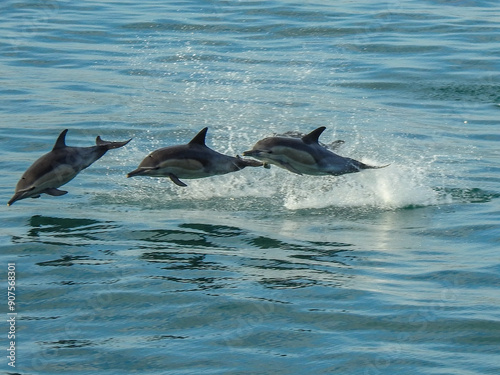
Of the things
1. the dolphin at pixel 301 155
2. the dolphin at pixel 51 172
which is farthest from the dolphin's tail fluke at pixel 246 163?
the dolphin at pixel 51 172

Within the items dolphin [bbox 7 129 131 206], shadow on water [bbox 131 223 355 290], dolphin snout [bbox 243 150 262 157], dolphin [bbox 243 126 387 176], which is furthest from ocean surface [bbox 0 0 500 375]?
dolphin snout [bbox 243 150 262 157]

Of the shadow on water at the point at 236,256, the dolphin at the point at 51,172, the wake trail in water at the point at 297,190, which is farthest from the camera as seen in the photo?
the wake trail in water at the point at 297,190

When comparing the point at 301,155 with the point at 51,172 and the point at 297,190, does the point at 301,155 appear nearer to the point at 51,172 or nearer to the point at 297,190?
the point at 297,190

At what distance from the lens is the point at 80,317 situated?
33.9 ft

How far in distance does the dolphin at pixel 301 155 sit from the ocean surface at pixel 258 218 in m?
0.83

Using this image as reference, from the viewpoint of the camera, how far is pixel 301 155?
12.4 metres

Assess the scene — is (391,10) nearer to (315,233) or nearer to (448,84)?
(448,84)

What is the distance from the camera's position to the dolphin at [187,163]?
1241 centimetres

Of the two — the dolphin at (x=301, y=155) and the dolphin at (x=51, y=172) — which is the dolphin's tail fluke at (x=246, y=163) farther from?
the dolphin at (x=51, y=172)

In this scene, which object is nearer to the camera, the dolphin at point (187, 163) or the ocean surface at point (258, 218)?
the ocean surface at point (258, 218)

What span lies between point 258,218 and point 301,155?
1.56m

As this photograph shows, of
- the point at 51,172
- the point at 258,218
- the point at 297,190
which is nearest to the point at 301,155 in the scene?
the point at 258,218

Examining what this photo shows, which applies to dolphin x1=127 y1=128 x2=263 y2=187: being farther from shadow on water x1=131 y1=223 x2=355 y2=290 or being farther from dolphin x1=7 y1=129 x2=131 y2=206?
shadow on water x1=131 y1=223 x2=355 y2=290

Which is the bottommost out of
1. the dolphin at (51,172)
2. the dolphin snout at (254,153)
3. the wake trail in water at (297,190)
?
the wake trail in water at (297,190)
